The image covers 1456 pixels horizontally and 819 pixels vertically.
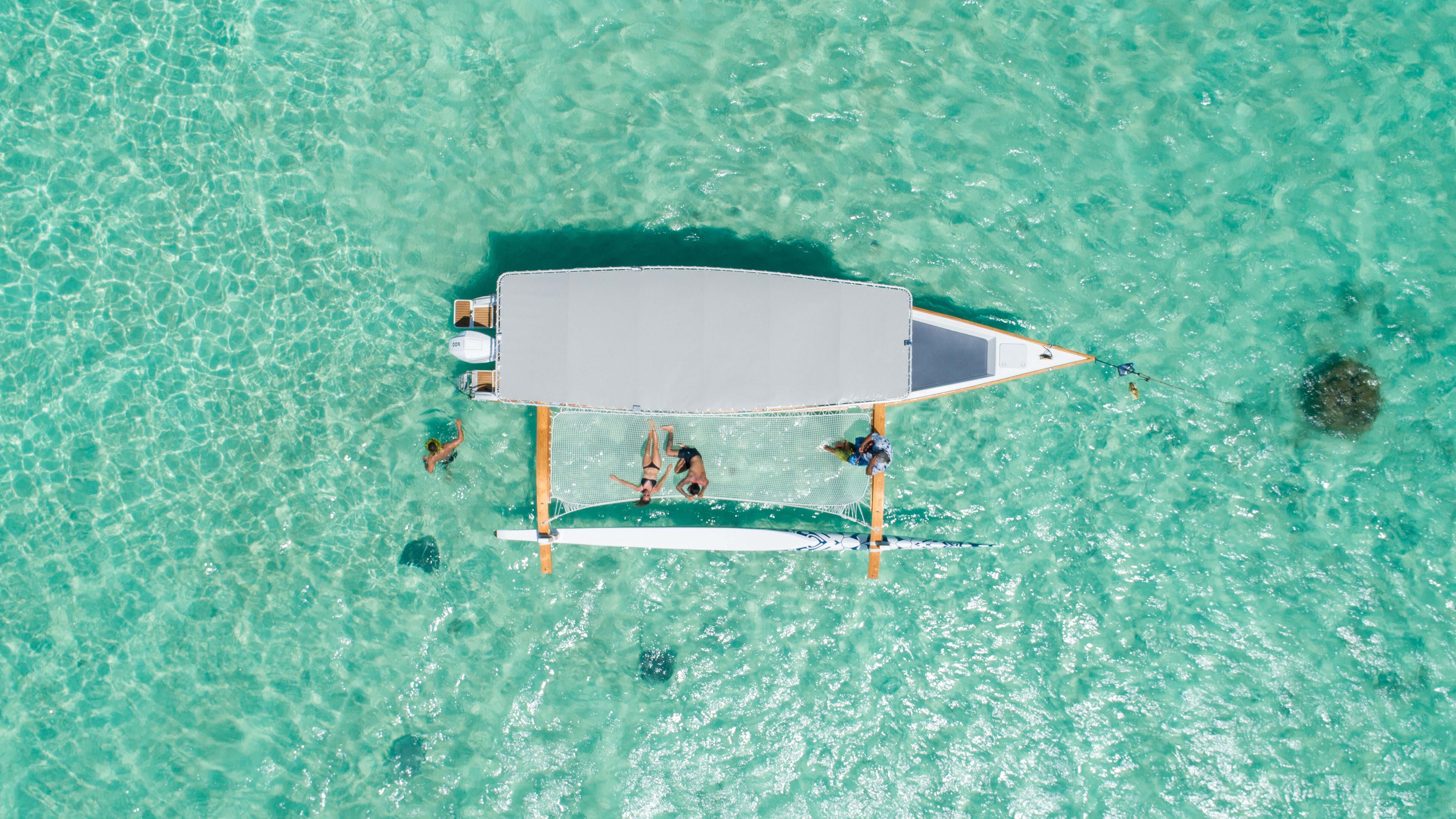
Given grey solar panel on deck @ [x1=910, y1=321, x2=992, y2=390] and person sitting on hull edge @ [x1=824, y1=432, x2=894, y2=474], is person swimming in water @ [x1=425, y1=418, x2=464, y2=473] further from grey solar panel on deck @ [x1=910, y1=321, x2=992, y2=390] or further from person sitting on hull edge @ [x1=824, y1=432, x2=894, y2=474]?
grey solar panel on deck @ [x1=910, y1=321, x2=992, y2=390]

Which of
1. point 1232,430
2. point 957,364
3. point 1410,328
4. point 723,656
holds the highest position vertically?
point 1410,328

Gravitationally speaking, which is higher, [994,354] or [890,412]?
[994,354]

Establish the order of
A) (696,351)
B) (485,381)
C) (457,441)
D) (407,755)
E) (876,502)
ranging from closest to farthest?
(696,351)
(485,381)
(876,502)
(457,441)
(407,755)

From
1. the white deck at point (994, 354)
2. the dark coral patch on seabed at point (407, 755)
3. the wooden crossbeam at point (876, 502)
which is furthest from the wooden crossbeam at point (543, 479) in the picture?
the white deck at point (994, 354)

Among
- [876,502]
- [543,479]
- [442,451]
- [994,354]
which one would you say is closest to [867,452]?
[876,502]

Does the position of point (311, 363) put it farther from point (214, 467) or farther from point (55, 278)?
point (55, 278)

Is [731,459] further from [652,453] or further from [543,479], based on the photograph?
[543,479]

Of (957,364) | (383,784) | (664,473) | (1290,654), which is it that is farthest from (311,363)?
(1290,654)
